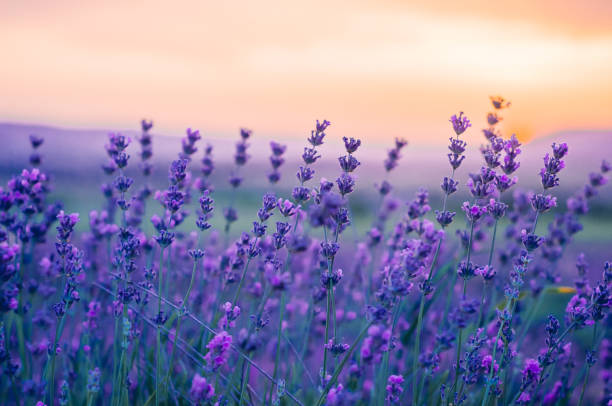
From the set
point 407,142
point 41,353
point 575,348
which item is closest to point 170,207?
point 41,353

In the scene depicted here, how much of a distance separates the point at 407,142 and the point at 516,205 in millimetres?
1222

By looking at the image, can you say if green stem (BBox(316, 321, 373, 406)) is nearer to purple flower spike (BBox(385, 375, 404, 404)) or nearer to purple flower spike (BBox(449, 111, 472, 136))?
purple flower spike (BBox(385, 375, 404, 404))

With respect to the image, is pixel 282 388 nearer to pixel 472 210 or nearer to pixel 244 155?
pixel 472 210

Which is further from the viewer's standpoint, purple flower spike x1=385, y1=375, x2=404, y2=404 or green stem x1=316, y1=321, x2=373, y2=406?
purple flower spike x1=385, y1=375, x2=404, y2=404

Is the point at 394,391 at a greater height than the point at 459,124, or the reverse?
the point at 459,124

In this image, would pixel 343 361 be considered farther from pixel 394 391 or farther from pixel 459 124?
pixel 459 124

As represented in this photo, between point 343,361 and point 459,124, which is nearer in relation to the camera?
point 343,361

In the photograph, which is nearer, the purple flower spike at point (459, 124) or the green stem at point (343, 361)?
the green stem at point (343, 361)

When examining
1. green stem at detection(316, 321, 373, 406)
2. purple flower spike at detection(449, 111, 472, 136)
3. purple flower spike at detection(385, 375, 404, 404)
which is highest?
purple flower spike at detection(449, 111, 472, 136)

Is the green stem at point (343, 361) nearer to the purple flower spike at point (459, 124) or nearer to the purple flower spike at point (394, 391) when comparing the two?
the purple flower spike at point (394, 391)

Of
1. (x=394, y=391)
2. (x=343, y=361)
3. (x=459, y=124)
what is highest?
(x=459, y=124)

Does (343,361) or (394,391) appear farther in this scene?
(394,391)

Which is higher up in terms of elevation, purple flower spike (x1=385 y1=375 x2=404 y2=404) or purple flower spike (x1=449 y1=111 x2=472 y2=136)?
purple flower spike (x1=449 y1=111 x2=472 y2=136)

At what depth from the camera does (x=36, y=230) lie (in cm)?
281
